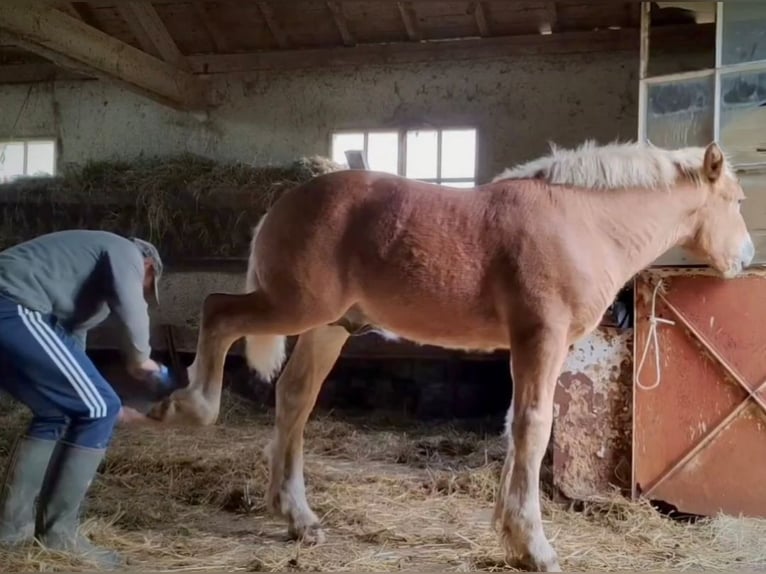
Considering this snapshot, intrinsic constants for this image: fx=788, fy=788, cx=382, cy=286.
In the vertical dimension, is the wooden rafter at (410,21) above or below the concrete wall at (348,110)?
above

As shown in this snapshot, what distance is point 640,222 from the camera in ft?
12.7

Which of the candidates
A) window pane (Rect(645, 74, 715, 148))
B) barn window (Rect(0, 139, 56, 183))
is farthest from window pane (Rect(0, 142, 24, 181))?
window pane (Rect(645, 74, 715, 148))

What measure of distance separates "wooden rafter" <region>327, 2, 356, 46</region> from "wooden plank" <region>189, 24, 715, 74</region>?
12 cm

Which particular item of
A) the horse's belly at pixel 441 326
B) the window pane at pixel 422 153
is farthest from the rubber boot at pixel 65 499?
the window pane at pixel 422 153

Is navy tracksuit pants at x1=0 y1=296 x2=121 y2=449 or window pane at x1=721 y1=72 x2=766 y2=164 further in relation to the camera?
window pane at x1=721 y1=72 x2=766 y2=164

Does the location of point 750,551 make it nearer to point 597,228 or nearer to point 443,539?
point 443,539

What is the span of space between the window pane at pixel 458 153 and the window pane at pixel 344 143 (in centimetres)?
92

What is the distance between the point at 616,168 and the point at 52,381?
109 inches

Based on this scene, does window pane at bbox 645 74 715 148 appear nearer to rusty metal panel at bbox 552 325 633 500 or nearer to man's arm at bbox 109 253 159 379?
rusty metal panel at bbox 552 325 633 500

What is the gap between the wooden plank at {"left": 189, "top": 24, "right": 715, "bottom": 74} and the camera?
7688 millimetres

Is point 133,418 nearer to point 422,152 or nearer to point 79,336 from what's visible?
point 79,336

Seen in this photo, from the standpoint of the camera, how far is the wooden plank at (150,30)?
7.40m

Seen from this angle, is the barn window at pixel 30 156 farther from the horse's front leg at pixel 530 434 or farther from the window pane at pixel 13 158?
the horse's front leg at pixel 530 434

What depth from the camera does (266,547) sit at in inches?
150
